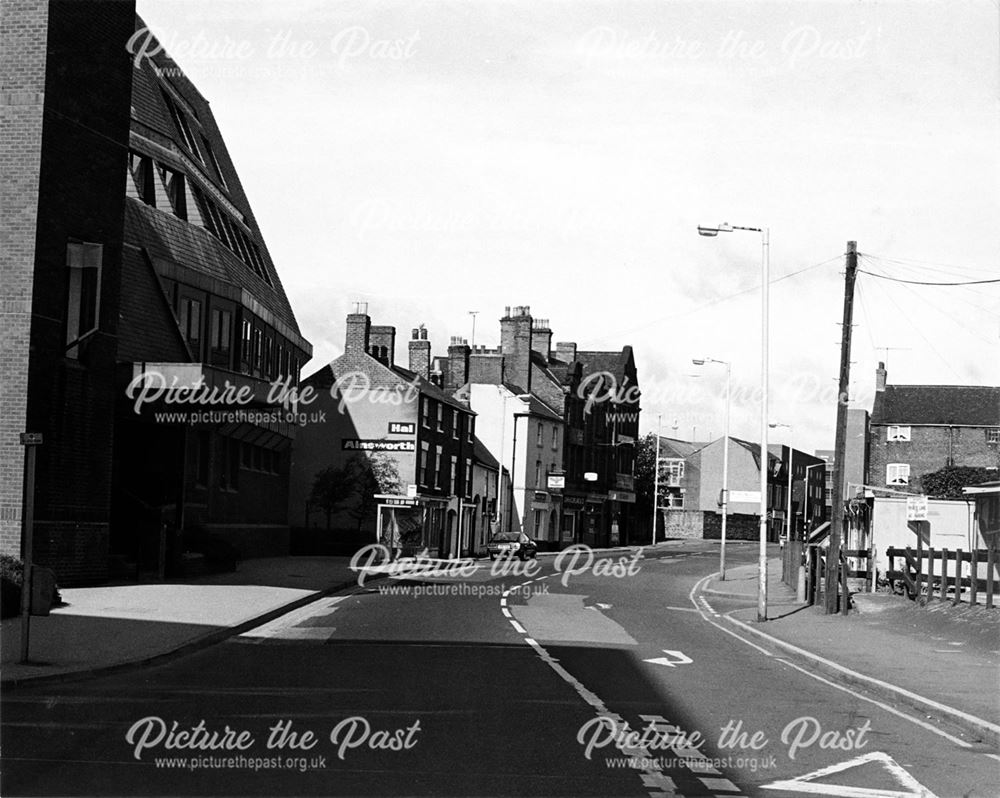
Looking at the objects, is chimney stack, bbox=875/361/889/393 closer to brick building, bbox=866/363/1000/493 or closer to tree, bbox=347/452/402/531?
brick building, bbox=866/363/1000/493

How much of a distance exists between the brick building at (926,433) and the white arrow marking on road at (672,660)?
72.1m

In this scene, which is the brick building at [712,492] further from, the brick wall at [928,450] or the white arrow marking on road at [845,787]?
the white arrow marking on road at [845,787]

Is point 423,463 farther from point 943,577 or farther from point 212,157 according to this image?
point 943,577

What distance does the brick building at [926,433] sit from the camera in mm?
88062

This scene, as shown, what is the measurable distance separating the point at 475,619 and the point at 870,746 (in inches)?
538

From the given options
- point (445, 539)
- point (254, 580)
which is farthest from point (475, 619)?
point (445, 539)

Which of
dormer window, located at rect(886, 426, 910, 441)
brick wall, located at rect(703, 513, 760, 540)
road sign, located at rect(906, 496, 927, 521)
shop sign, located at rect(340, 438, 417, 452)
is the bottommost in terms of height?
brick wall, located at rect(703, 513, 760, 540)

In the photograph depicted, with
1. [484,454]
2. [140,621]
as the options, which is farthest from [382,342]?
[140,621]

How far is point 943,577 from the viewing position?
27.9m

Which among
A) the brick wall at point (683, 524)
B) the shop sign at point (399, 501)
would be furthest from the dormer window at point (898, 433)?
the shop sign at point (399, 501)

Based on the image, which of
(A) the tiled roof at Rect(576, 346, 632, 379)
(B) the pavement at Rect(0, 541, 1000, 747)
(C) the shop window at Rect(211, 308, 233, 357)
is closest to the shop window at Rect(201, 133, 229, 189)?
(C) the shop window at Rect(211, 308, 233, 357)

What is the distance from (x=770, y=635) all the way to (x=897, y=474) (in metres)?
69.5

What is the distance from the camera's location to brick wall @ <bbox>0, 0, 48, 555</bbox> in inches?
992

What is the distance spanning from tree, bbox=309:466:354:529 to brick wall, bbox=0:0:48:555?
113ft
